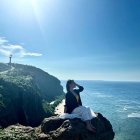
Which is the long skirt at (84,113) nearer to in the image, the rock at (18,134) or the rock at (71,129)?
the rock at (71,129)

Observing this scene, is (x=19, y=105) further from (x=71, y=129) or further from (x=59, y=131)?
(x=71, y=129)

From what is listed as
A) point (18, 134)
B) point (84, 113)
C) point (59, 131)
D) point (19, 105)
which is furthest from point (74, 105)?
point (19, 105)

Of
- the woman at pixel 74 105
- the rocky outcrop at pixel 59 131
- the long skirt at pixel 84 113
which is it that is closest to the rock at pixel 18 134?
the rocky outcrop at pixel 59 131

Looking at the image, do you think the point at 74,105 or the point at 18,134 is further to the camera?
the point at 74,105

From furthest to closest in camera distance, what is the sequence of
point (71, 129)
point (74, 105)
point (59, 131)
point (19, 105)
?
Result: point (19, 105) < point (74, 105) < point (59, 131) < point (71, 129)

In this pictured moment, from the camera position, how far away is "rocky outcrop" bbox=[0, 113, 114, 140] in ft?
50.5

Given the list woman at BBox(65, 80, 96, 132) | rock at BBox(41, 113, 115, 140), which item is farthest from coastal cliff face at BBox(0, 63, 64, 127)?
woman at BBox(65, 80, 96, 132)

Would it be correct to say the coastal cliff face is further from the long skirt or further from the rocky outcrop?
the long skirt

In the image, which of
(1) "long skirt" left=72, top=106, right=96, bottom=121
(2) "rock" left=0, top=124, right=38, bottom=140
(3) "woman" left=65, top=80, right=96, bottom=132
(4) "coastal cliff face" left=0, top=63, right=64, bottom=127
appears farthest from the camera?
(4) "coastal cliff face" left=0, top=63, right=64, bottom=127

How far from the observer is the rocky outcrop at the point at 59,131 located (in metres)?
15.4

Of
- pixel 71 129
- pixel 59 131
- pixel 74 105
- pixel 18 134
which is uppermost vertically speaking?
pixel 74 105

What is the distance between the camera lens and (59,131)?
51.4ft

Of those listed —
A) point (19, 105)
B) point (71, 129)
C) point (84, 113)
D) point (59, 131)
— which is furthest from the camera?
point (19, 105)

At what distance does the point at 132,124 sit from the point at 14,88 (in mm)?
36538
